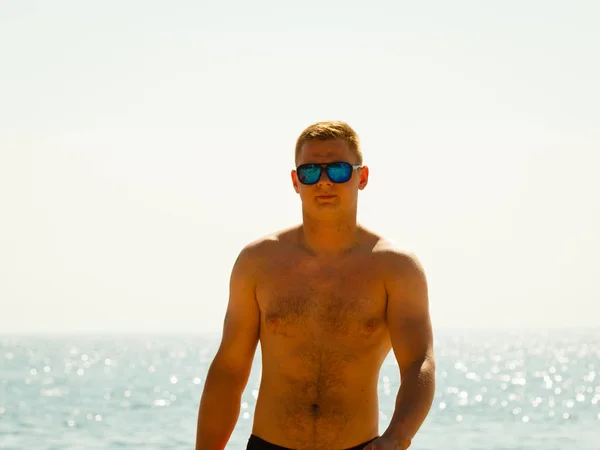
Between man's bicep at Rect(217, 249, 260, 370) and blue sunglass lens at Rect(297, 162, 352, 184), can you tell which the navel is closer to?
man's bicep at Rect(217, 249, 260, 370)

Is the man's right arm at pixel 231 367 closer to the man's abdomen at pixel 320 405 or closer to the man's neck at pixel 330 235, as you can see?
the man's abdomen at pixel 320 405

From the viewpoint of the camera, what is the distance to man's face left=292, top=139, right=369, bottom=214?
18.1 ft

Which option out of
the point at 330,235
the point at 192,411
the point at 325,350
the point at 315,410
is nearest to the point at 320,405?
the point at 315,410

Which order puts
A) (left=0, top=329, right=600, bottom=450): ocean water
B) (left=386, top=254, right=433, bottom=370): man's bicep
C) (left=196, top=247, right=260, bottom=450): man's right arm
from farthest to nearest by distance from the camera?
(left=0, top=329, right=600, bottom=450): ocean water
(left=196, top=247, right=260, bottom=450): man's right arm
(left=386, top=254, right=433, bottom=370): man's bicep

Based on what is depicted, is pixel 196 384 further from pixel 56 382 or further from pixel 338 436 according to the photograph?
pixel 338 436

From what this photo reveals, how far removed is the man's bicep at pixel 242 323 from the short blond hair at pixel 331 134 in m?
0.59

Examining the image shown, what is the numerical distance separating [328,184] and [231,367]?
0.92 metres

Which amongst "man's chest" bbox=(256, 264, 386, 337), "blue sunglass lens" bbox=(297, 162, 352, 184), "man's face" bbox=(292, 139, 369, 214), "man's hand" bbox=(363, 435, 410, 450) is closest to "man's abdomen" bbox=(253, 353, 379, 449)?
"man's chest" bbox=(256, 264, 386, 337)

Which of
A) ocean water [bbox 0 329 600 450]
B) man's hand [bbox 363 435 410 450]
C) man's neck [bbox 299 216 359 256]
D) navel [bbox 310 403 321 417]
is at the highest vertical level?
man's neck [bbox 299 216 359 256]

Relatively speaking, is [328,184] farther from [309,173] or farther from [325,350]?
[325,350]

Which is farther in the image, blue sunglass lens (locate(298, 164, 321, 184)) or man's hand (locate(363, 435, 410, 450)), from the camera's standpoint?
blue sunglass lens (locate(298, 164, 321, 184))

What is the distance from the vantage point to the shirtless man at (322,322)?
217 inches

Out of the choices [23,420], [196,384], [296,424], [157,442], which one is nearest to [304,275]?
[296,424]

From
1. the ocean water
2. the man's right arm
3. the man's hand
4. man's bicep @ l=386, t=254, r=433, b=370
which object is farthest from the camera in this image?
the ocean water
